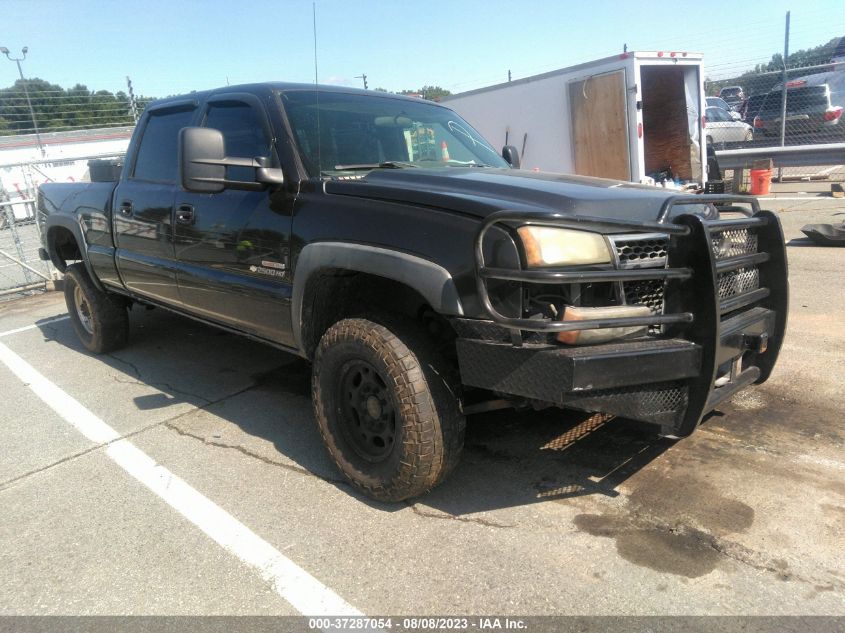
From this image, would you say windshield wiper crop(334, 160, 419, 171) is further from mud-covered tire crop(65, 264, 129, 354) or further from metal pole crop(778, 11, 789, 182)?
metal pole crop(778, 11, 789, 182)

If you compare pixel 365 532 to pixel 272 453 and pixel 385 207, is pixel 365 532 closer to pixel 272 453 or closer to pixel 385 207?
pixel 272 453

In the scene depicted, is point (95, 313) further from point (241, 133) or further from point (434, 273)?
point (434, 273)

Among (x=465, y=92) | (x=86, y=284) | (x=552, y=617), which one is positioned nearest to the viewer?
(x=552, y=617)

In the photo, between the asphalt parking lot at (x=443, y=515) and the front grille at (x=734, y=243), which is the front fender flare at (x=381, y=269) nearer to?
the asphalt parking lot at (x=443, y=515)

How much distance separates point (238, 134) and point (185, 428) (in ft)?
6.09

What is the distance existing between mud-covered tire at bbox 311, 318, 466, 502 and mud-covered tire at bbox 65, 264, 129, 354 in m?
3.28

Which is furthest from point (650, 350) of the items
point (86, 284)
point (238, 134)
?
point (86, 284)

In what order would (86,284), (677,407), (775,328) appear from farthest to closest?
(86,284) → (775,328) → (677,407)

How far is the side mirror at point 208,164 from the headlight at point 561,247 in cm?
149

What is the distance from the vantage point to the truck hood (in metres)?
2.53

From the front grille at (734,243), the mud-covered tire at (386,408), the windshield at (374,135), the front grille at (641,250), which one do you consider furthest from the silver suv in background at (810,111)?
the mud-covered tire at (386,408)

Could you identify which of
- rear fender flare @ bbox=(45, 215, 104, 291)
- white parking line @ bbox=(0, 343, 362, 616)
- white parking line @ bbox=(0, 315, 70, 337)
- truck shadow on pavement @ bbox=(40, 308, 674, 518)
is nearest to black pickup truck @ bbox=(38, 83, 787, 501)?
truck shadow on pavement @ bbox=(40, 308, 674, 518)


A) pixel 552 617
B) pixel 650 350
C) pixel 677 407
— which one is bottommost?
pixel 552 617

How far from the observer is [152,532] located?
2898mm
